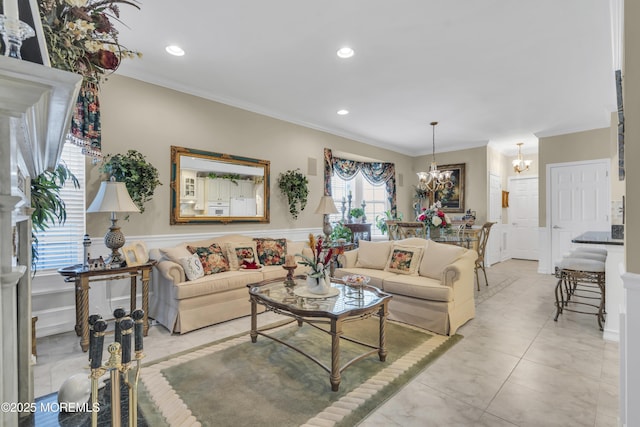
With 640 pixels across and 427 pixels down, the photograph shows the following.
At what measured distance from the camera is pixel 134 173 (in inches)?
128

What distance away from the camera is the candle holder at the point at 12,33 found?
587 mm

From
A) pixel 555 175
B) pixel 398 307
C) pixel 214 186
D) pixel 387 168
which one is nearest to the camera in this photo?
pixel 398 307

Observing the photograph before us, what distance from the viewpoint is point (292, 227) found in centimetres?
509

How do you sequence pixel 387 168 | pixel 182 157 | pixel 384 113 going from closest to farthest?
pixel 182 157, pixel 384 113, pixel 387 168

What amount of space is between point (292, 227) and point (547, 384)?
3.70 meters

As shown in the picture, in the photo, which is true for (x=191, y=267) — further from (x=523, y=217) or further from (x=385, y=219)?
(x=523, y=217)

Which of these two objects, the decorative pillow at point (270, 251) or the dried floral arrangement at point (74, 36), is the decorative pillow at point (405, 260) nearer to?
the decorative pillow at point (270, 251)

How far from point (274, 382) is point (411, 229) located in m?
3.47

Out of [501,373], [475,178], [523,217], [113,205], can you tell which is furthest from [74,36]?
[523,217]

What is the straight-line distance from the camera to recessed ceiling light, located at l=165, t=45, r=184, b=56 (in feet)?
9.69

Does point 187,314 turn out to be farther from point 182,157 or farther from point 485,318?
point 485,318

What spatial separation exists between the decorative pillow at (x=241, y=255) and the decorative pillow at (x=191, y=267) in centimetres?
49

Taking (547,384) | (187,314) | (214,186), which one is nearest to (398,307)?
(547,384)

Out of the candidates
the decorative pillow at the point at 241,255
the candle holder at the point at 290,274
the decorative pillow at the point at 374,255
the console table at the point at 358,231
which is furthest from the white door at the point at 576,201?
the decorative pillow at the point at 241,255
